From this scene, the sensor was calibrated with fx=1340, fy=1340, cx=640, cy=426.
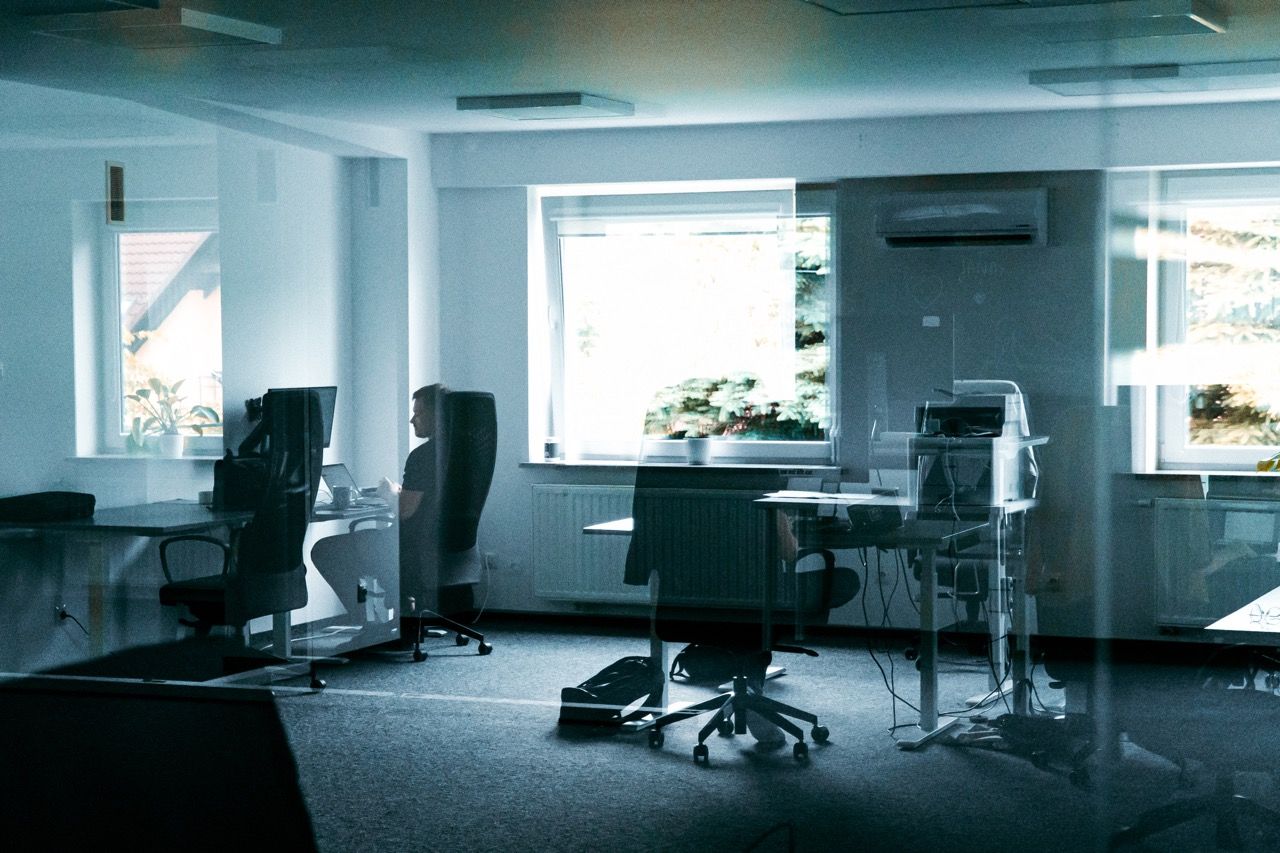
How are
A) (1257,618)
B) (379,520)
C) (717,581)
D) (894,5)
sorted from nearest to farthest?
(894,5) < (1257,618) < (717,581) < (379,520)

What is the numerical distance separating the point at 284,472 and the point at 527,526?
0.91 meters

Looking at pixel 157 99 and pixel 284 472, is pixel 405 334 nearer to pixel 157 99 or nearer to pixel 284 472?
pixel 284 472

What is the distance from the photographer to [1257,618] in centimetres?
361

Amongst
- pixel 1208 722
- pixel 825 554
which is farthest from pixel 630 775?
pixel 1208 722

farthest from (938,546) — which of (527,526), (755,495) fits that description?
(527,526)

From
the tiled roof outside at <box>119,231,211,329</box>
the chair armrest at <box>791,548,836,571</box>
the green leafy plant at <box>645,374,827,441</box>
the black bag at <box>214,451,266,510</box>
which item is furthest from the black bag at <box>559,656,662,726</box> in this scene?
the tiled roof outside at <box>119,231,211,329</box>

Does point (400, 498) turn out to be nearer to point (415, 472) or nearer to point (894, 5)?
point (415, 472)

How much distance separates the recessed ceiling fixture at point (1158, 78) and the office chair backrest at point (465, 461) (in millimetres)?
1846

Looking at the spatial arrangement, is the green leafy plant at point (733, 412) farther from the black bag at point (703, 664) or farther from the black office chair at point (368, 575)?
the black office chair at point (368, 575)

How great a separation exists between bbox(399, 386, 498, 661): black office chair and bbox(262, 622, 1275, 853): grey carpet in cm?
10

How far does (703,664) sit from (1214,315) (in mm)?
1715

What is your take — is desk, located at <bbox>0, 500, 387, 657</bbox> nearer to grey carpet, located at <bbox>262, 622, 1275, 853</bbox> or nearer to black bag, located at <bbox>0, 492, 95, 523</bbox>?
black bag, located at <bbox>0, 492, 95, 523</bbox>

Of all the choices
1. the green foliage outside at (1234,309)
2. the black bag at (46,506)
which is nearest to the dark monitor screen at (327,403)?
the black bag at (46,506)

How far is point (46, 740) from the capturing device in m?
4.79
